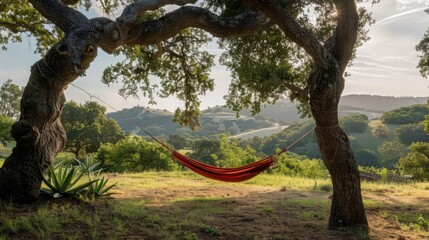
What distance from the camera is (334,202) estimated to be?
4.39m

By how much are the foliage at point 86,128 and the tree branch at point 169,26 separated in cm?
2653

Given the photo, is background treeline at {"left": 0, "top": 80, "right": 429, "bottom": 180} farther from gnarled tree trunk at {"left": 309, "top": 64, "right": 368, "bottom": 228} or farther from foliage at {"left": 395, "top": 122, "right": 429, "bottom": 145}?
gnarled tree trunk at {"left": 309, "top": 64, "right": 368, "bottom": 228}

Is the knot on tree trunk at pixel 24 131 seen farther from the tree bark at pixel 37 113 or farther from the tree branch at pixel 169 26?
the tree branch at pixel 169 26

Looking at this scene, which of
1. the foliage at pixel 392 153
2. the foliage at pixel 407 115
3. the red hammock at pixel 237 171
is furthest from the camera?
the foliage at pixel 407 115

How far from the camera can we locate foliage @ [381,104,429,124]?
75625mm

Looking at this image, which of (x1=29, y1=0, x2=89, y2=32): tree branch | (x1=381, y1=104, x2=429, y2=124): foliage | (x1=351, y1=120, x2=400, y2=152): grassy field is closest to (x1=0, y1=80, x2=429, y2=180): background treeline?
(x1=29, y1=0, x2=89, y2=32): tree branch

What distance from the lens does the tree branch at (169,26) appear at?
415 centimetres

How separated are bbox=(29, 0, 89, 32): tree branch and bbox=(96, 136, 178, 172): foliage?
1687cm

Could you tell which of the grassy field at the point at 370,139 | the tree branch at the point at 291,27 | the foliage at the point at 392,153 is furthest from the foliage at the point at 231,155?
the grassy field at the point at 370,139

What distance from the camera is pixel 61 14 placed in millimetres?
4000

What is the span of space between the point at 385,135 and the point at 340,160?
85030mm

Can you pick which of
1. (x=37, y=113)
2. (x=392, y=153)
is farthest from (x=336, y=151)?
(x=392, y=153)

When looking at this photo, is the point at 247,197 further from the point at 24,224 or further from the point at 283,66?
the point at 24,224

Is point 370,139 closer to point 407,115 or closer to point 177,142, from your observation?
point 407,115
